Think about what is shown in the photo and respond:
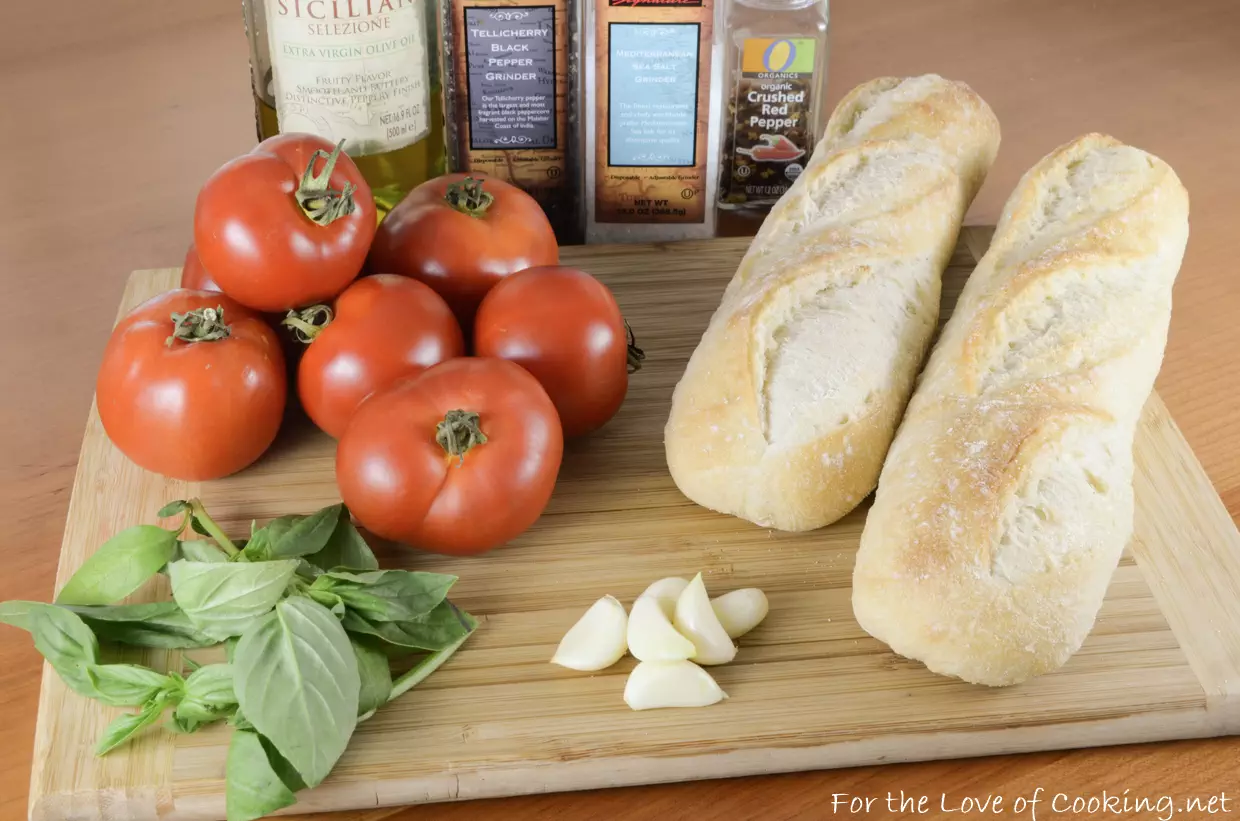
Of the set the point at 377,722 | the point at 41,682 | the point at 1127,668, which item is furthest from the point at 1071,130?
the point at 41,682

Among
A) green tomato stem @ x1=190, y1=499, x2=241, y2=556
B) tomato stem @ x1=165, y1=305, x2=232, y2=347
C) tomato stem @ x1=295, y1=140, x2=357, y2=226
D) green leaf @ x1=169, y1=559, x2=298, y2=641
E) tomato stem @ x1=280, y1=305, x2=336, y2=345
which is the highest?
tomato stem @ x1=295, y1=140, x2=357, y2=226

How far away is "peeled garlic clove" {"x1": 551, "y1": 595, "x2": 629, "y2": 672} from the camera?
97cm

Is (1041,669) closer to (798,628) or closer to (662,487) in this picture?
(798,628)

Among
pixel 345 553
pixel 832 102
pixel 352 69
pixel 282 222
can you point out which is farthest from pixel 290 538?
pixel 832 102

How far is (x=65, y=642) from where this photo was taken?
36.2 inches

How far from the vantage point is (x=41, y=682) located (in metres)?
1.00

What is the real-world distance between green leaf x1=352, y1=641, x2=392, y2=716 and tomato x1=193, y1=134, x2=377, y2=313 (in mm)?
328

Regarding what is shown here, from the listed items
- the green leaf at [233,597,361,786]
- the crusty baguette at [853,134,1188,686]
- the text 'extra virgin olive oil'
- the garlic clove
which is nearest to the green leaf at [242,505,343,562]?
the green leaf at [233,597,361,786]

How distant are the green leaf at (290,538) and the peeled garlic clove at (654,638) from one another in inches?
9.8

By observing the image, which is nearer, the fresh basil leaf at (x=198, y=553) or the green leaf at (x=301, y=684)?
the green leaf at (x=301, y=684)

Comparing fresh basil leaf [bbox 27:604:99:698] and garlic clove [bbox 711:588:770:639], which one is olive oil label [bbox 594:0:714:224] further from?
fresh basil leaf [bbox 27:604:99:698]

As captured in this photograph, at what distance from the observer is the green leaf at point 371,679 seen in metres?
0.91

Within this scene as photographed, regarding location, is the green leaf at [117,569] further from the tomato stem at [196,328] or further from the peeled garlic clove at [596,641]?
the peeled garlic clove at [596,641]

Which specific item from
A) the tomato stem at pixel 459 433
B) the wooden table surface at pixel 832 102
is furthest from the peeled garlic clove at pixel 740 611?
the tomato stem at pixel 459 433
